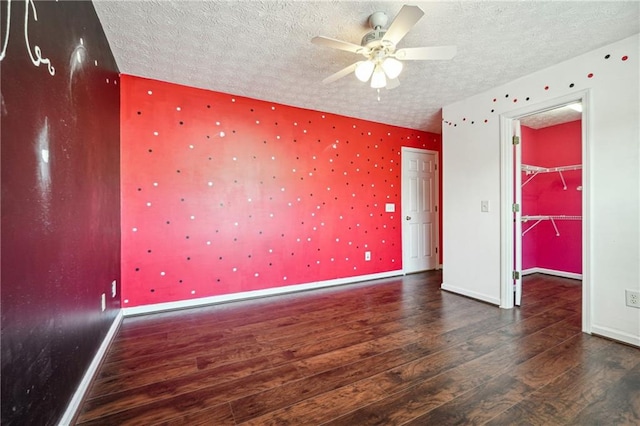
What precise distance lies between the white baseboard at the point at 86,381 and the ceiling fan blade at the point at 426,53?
8.82ft

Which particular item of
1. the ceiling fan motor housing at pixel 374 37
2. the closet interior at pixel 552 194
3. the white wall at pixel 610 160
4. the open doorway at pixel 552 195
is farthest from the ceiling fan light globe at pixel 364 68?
the closet interior at pixel 552 194

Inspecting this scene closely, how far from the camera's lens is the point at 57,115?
1.25 meters

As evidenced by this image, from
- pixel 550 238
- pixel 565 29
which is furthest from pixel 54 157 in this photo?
pixel 550 238

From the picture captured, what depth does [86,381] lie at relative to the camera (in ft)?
5.01

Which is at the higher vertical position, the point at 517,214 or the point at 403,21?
the point at 403,21

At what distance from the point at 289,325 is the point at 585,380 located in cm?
202

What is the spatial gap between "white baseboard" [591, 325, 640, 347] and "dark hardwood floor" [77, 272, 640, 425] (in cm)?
8

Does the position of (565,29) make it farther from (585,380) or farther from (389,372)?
(389,372)

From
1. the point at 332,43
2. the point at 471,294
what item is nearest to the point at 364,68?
the point at 332,43

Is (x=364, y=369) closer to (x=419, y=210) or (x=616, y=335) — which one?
(x=616, y=335)

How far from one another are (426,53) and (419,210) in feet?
9.72

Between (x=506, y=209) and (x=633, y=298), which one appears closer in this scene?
(x=633, y=298)

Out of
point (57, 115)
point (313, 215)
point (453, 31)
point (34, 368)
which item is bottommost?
point (34, 368)

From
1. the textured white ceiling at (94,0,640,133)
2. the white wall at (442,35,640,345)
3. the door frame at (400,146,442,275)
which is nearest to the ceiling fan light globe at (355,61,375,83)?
the textured white ceiling at (94,0,640,133)
